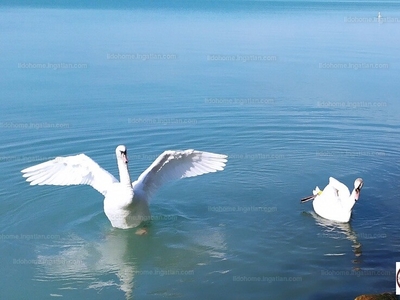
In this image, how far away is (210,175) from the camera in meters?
15.7

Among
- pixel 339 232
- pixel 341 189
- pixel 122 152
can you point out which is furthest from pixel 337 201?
pixel 122 152

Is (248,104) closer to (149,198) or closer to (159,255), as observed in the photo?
(149,198)

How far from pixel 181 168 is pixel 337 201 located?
3260 millimetres

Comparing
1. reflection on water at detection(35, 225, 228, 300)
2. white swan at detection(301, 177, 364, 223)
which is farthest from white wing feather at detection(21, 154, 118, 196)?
white swan at detection(301, 177, 364, 223)

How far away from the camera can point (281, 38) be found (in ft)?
135

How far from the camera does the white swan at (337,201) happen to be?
1266 cm

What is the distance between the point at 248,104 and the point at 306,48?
14.7 metres

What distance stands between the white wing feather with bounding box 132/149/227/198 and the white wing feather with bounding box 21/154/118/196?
0.66 meters

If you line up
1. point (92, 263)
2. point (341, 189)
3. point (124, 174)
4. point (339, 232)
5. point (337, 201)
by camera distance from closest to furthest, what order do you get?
point (92, 263), point (124, 174), point (339, 232), point (337, 201), point (341, 189)

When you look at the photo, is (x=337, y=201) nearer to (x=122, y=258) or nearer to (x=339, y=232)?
(x=339, y=232)

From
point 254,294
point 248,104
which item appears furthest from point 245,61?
point 254,294

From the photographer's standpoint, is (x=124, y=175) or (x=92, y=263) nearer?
(x=92, y=263)

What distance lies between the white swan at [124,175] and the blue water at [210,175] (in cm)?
59

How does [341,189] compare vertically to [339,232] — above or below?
above
